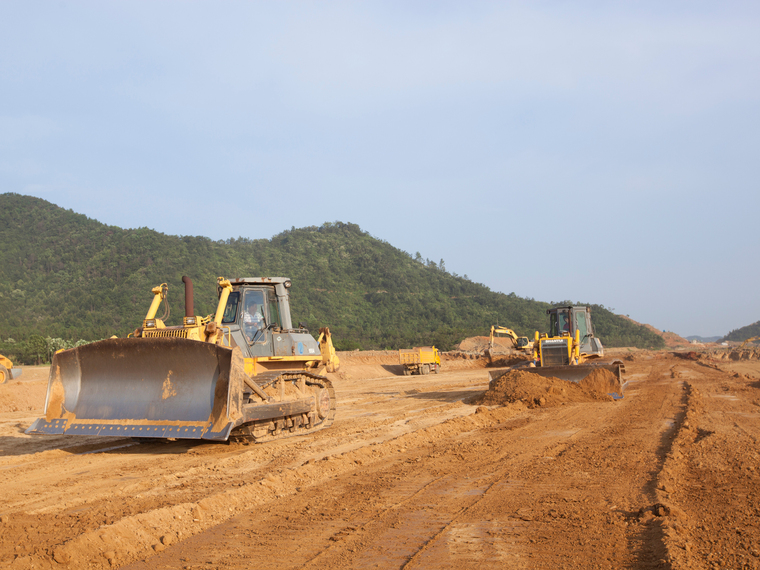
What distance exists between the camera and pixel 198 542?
4438 mm

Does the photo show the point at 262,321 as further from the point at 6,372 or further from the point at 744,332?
the point at 744,332

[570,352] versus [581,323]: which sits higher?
[581,323]

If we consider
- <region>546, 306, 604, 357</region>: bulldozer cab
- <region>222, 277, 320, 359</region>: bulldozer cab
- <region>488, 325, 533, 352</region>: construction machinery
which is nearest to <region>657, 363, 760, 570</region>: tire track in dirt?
<region>222, 277, 320, 359</region>: bulldozer cab

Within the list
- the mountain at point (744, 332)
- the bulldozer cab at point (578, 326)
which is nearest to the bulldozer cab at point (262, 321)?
the bulldozer cab at point (578, 326)

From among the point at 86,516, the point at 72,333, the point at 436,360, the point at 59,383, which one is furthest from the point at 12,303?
the point at 86,516

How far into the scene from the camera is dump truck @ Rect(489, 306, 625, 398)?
577 inches

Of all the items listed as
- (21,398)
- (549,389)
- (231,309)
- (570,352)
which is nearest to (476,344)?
(570,352)

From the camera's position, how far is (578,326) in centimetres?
1791

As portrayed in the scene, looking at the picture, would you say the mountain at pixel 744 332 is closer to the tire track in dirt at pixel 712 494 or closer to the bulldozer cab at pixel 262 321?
the tire track in dirt at pixel 712 494

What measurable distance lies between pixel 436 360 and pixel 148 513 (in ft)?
104

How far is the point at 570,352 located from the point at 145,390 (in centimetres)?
1161

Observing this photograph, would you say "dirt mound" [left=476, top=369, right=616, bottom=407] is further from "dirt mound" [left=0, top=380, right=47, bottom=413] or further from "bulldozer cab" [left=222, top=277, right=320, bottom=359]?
"dirt mound" [left=0, top=380, right=47, bottom=413]

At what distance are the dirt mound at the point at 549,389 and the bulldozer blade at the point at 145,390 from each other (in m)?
8.33

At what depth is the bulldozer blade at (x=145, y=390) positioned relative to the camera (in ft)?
24.8
